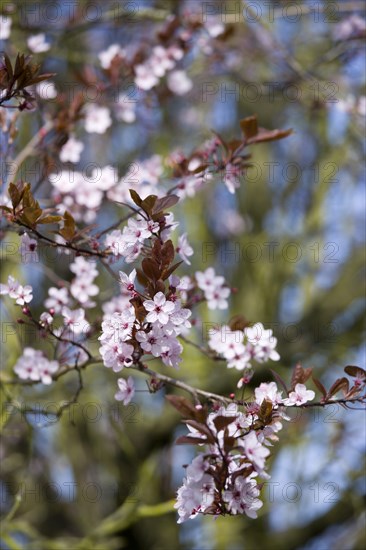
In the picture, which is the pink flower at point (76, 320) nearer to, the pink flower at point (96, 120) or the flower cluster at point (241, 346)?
the flower cluster at point (241, 346)

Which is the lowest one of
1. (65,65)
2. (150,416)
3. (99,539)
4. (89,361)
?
(99,539)

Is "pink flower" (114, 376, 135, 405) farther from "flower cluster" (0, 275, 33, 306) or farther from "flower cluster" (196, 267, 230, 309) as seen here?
"flower cluster" (196, 267, 230, 309)

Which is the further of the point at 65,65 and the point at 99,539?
the point at 65,65

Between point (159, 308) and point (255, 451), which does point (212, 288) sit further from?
point (255, 451)

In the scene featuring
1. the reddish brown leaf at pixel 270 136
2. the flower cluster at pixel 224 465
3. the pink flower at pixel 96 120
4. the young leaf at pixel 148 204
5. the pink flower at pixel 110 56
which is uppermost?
the pink flower at pixel 110 56

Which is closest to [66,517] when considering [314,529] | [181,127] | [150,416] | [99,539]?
[150,416]

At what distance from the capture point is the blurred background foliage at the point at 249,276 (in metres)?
3.65

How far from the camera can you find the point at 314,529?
3.79 m

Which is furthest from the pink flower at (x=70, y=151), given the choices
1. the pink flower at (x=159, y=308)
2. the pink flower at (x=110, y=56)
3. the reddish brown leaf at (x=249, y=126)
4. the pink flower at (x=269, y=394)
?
the pink flower at (x=269, y=394)

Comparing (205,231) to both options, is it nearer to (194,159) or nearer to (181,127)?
(181,127)

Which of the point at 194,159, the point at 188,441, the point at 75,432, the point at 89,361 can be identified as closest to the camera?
the point at 188,441

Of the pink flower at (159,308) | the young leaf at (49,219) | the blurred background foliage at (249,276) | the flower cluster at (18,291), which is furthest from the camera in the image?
the blurred background foliage at (249,276)

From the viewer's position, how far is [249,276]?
4.74 metres

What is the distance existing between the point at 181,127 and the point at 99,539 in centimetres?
313
